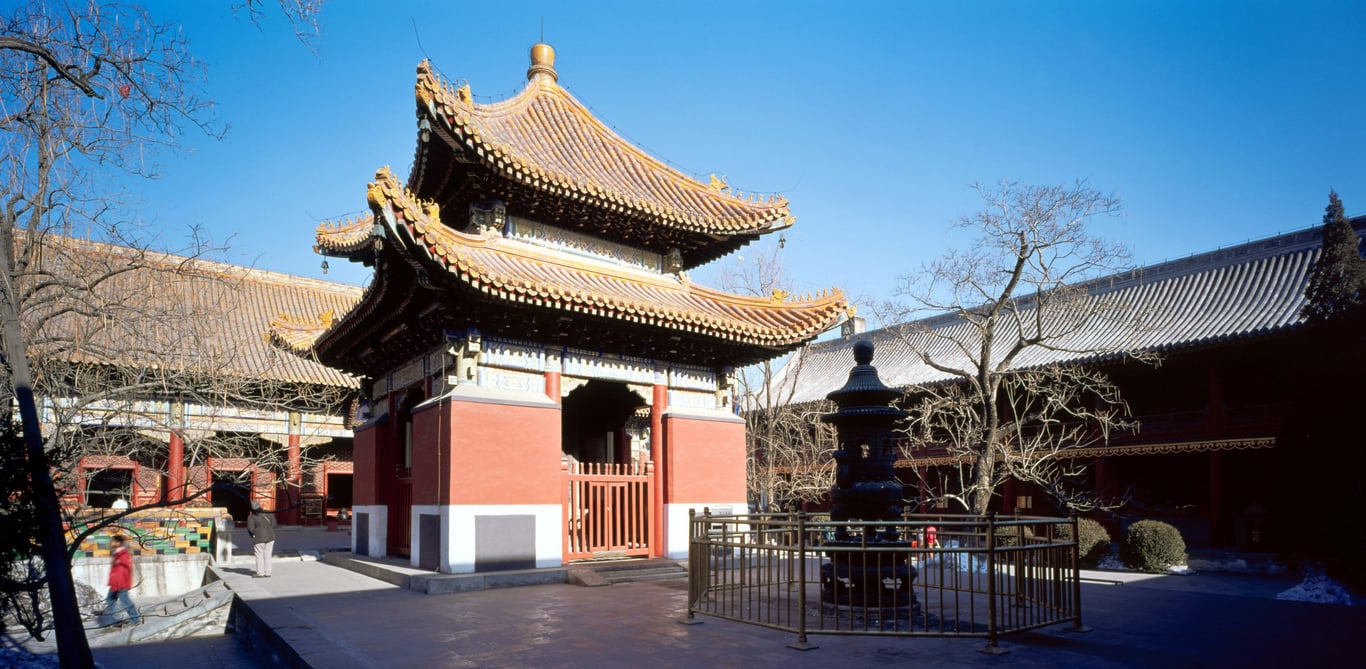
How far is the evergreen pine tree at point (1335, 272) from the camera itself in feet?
45.7

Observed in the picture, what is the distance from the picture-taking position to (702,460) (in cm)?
1413

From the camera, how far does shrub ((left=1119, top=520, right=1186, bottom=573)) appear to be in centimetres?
1683

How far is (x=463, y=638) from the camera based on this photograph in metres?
7.66

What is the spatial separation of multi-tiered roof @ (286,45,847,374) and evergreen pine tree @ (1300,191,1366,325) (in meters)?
7.89

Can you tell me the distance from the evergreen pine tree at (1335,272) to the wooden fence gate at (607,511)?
10.9 metres

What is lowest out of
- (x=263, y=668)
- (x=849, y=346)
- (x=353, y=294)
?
(x=263, y=668)

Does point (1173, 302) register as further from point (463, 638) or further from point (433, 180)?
point (463, 638)

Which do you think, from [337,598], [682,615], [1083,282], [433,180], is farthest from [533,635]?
[1083,282]

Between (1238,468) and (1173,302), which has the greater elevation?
(1173,302)

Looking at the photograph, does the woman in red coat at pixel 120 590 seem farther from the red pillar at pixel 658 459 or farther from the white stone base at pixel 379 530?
the red pillar at pixel 658 459

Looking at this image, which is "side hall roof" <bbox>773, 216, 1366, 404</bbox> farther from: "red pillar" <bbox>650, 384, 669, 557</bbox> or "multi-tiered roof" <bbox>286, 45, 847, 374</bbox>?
"red pillar" <bbox>650, 384, 669, 557</bbox>

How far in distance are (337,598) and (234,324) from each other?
20726 mm

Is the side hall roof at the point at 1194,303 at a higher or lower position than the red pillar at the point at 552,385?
higher

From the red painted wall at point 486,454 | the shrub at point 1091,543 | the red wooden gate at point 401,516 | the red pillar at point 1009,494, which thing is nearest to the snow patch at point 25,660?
the red painted wall at point 486,454
